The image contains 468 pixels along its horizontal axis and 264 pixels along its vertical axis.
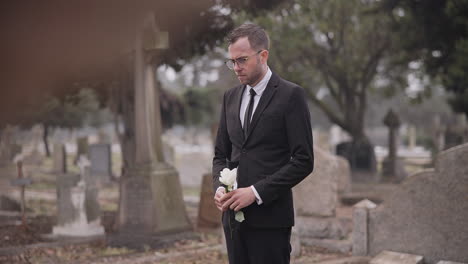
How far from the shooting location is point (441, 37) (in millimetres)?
15305

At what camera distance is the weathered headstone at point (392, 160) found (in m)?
20.8

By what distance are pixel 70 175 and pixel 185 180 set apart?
31.3 ft

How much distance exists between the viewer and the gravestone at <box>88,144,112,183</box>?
763 inches

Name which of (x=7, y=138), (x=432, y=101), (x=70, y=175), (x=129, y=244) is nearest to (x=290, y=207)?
(x=129, y=244)

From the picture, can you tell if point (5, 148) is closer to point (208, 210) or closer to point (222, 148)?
point (208, 210)

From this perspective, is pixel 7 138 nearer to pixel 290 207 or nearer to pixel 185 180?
pixel 185 180

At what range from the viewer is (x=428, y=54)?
1636 centimetres

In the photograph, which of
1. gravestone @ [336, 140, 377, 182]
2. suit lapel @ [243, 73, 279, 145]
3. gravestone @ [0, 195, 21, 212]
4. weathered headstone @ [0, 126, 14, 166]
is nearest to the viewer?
suit lapel @ [243, 73, 279, 145]

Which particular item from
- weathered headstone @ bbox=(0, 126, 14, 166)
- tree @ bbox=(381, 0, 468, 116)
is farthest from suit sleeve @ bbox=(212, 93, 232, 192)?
weathered headstone @ bbox=(0, 126, 14, 166)

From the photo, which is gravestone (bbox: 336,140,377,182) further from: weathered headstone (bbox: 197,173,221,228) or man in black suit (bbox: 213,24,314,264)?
man in black suit (bbox: 213,24,314,264)

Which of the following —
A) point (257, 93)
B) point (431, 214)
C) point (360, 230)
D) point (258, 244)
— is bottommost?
point (360, 230)

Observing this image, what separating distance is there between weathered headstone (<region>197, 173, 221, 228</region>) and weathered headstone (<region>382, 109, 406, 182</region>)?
493 inches

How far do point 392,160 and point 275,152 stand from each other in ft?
62.6

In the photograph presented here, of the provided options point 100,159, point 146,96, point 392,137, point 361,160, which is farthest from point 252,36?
point 392,137
